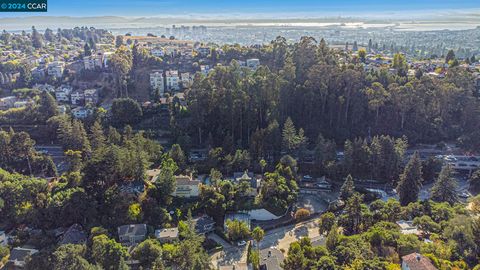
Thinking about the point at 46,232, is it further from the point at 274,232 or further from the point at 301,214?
the point at 301,214

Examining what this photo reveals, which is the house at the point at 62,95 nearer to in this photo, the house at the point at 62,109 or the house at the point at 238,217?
the house at the point at 62,109

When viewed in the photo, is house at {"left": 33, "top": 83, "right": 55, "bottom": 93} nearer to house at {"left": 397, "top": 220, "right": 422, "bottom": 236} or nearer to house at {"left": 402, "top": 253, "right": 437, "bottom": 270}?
house at {"left": 397, "top": 220, "right": 422, "bottom": 236}

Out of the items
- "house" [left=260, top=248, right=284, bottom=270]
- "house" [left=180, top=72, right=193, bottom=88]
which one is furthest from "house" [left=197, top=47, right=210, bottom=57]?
"house" [left=260, top=248, right=284, bottom=270]

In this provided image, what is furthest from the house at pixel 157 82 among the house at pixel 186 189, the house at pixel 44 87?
the house at pixel 186 189

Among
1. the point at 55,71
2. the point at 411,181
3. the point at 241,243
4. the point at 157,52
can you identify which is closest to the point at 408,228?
the point at 411,181

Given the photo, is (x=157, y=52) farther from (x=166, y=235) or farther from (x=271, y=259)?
(x=271, y=259)

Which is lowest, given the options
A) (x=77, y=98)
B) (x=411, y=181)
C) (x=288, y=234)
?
(x=288, y=234)
